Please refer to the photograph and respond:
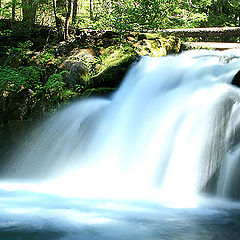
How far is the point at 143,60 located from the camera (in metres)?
7.39

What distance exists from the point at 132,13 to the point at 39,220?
27.0ft

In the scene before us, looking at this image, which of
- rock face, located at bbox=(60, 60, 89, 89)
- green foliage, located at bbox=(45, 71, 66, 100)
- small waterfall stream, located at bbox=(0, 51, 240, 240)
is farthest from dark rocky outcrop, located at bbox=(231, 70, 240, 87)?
green foliage, located at bbox=(45, 71, 66, 100)

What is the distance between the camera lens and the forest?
7141mm

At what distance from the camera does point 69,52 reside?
8273mm

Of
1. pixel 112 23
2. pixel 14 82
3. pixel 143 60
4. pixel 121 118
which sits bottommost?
pixel 121 118

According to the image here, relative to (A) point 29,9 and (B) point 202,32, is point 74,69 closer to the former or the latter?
(A) point 29,9

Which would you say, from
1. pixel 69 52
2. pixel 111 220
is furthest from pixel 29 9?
pixel 111 220

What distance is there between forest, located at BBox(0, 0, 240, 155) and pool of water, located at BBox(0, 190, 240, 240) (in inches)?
133

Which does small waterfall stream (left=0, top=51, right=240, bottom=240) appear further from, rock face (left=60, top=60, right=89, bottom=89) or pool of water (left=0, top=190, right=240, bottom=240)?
rock face (left=60, top=60, right=89, bottom=89)

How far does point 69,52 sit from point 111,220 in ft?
19.3

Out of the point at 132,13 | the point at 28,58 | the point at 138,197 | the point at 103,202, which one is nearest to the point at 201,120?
the point at 138,197

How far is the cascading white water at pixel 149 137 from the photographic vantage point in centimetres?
450

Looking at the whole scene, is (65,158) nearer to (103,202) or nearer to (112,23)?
(103,202)

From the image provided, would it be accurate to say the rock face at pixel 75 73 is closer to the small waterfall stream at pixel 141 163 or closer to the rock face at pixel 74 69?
the rock face at pixel 74 69
